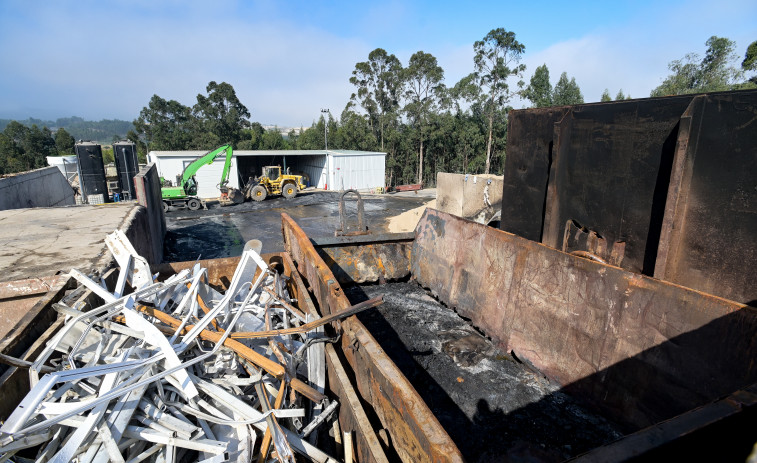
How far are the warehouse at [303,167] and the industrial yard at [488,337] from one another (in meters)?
21.4

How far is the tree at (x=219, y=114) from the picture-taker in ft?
142

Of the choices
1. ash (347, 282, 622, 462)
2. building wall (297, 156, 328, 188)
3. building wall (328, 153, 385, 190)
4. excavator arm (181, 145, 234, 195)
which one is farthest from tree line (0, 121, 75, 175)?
ash (347, 282, 622, 462)

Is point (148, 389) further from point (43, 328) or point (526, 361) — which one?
point (526, 361)

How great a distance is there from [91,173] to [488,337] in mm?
19844

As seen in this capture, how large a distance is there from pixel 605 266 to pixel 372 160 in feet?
90.7

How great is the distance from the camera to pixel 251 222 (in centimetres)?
1557

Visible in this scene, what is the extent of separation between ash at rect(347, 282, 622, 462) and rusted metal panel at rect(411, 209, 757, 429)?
0.54 feet

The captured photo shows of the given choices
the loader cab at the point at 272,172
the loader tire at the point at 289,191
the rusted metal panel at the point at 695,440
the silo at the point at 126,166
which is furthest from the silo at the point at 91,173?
the rusted metal panel at the point at 695,440

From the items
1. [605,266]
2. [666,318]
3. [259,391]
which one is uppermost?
[605,266]

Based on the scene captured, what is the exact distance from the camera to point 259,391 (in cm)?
211

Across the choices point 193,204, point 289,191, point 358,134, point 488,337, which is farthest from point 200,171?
point 488,337

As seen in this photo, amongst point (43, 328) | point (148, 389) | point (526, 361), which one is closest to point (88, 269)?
point (43, 328)

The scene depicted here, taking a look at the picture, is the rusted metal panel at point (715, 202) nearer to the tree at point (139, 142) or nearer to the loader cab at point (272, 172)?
the loader cab at point (272, 172)

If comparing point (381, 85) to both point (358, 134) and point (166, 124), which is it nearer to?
point (358, 134)
